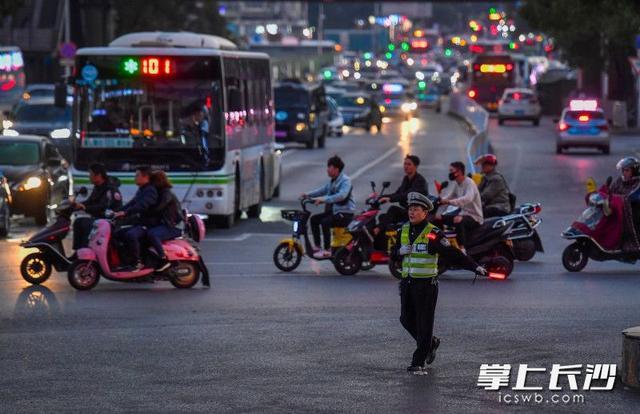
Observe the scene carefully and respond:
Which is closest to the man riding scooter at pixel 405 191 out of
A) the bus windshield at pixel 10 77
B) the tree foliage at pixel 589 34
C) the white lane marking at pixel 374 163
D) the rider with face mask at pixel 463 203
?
the rider with face mask at pixel 463 203

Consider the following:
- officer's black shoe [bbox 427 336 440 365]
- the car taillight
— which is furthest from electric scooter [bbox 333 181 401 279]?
officer's black shoe [bbox 427 336 440 365]

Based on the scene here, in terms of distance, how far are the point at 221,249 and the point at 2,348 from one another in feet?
35.1

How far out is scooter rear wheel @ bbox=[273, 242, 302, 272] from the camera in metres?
22.2

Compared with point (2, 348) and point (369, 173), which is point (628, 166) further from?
point (369, 173)

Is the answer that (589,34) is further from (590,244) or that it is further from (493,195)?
(590,244)

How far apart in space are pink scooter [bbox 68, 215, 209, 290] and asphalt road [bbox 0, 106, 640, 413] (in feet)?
0.62

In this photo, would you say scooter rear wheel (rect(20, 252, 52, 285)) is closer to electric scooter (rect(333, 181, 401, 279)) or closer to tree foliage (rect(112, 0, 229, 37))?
electric scooter (rect(333, 181, 401, 279))

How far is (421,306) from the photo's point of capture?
13.3m

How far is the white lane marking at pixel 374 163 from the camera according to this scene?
44594 mm

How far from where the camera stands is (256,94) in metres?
32.2

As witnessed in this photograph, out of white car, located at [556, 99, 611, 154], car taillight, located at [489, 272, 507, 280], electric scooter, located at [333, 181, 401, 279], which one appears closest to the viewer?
car taillight, located at [489, 272, 507, 280]

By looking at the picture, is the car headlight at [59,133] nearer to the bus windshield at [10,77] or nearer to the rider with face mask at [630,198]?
the bus windshield at [10,77]

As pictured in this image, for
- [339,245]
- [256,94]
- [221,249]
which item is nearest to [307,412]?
[339,245]

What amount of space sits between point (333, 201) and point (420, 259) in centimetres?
893
